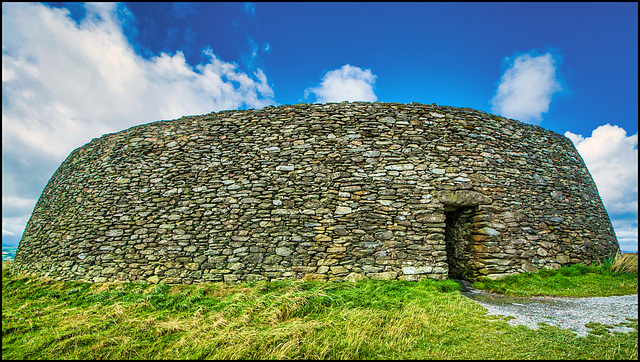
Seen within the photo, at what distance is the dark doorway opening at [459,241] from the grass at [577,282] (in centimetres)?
75

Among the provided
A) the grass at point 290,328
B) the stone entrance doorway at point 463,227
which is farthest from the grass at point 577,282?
the stone entrance doorway at point 463,227

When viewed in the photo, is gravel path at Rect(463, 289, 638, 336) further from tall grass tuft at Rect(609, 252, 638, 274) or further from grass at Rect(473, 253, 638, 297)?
tall grass tuft at Rect(609, 252, 638, 274)

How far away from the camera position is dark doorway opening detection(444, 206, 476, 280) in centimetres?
757

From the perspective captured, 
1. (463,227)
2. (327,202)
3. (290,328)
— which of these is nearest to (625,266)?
(463,227)

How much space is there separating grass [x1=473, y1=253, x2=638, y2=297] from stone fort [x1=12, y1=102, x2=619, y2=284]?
0.38 m

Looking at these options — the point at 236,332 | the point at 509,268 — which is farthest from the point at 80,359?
the point at 509,268

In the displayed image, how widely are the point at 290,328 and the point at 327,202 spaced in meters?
3.91

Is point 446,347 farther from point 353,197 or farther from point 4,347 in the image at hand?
point 4,347

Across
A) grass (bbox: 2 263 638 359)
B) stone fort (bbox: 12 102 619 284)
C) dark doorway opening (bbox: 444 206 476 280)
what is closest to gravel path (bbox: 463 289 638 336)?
grass (bbox: 2 263 638 359)

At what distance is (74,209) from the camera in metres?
8.75

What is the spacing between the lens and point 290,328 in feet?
12.7

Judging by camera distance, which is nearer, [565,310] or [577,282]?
[565,310]

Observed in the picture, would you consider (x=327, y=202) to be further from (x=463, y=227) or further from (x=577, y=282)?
(x=577, y=282)

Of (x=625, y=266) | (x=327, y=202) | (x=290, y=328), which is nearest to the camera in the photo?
(x=290, y=328)
